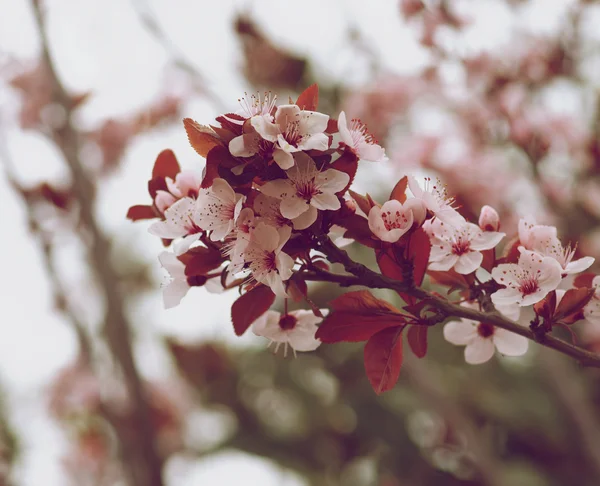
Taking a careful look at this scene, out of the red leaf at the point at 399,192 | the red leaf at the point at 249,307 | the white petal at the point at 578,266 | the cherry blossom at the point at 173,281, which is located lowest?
the red leaf at the point at 249,307

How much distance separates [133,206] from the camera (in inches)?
19.4

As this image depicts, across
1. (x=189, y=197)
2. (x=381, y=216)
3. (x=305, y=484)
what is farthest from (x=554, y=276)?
(x=305, y=484)

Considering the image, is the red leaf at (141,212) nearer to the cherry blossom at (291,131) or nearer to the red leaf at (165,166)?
the red leaf at (165,166)

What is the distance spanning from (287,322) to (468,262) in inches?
5.4

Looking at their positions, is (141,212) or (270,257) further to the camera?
(141,212)

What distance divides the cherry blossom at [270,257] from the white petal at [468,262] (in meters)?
0.12

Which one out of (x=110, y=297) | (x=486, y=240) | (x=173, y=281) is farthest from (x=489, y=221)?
(x=110, y=297)

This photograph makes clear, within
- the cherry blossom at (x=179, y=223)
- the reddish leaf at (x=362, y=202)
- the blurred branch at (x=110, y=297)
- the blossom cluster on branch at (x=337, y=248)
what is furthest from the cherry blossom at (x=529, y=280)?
the blurred branch at (x=110, y=297)

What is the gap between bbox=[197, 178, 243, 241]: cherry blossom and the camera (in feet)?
1.23

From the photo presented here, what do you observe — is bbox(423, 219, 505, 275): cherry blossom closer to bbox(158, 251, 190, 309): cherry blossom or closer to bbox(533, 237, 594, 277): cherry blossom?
bbox(533, 237, 594, 277): cherry blossom

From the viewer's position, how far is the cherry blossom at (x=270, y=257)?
368 mm

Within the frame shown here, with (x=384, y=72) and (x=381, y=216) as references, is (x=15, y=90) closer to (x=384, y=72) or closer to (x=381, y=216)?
(x=384, y=72)

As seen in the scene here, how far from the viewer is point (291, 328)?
17.3 inches

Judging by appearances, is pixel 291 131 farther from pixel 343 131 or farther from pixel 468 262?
pixel 468 262
